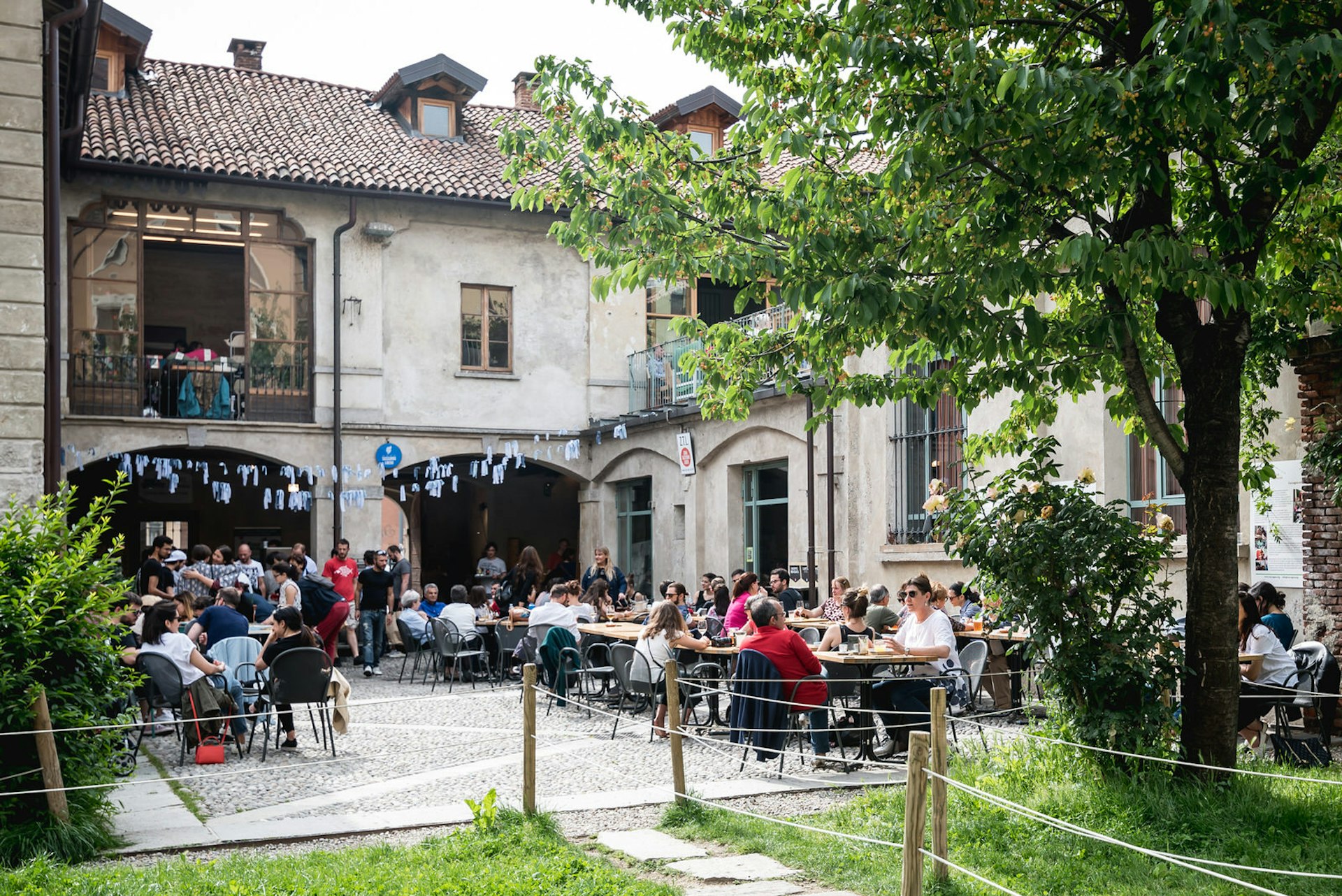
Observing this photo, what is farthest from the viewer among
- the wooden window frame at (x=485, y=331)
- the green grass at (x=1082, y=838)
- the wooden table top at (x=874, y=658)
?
the wooden window frame at (x=485, y=331)

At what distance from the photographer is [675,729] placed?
786 centimetres

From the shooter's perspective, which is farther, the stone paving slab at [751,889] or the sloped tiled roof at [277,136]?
the sloped tiled roof at [277,136]

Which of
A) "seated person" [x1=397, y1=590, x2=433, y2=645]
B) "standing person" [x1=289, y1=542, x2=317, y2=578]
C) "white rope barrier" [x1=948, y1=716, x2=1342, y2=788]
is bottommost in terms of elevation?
"seated person" [x1=397, y1=590, x2=433, y2=645]

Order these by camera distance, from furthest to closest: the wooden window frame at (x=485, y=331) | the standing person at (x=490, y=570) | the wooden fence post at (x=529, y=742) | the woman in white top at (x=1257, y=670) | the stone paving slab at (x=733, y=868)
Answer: the wooden window frame at (x=485, y=331), the standing person at (x=490, y=570), the woman in white top at (x=1257, y=670), the wooden fence post at (x=529, y=742), the stone paving slab at (x=733, y=868)

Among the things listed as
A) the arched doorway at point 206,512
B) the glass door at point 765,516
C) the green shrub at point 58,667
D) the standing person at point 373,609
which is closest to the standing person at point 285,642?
the green shrub at point 58,667

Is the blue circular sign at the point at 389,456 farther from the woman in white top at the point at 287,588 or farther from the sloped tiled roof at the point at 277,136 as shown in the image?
the woman in white top at the point at 287,588

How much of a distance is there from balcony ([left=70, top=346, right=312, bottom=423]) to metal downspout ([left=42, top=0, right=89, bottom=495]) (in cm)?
926

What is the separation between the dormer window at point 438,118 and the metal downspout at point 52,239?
13107 mm

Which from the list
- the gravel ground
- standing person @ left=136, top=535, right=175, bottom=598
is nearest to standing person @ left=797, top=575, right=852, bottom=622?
the gravel ground

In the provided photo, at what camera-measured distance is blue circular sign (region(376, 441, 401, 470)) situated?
73.6 ft

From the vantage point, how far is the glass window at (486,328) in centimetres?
2339

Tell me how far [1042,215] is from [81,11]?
29.5 feet

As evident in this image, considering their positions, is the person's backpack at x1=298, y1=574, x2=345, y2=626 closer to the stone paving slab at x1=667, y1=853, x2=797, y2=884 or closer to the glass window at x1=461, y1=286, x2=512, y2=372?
the stone paving slab at x1=667, y1=853, x2=797, y2=884

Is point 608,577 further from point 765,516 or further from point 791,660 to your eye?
point 791,660
